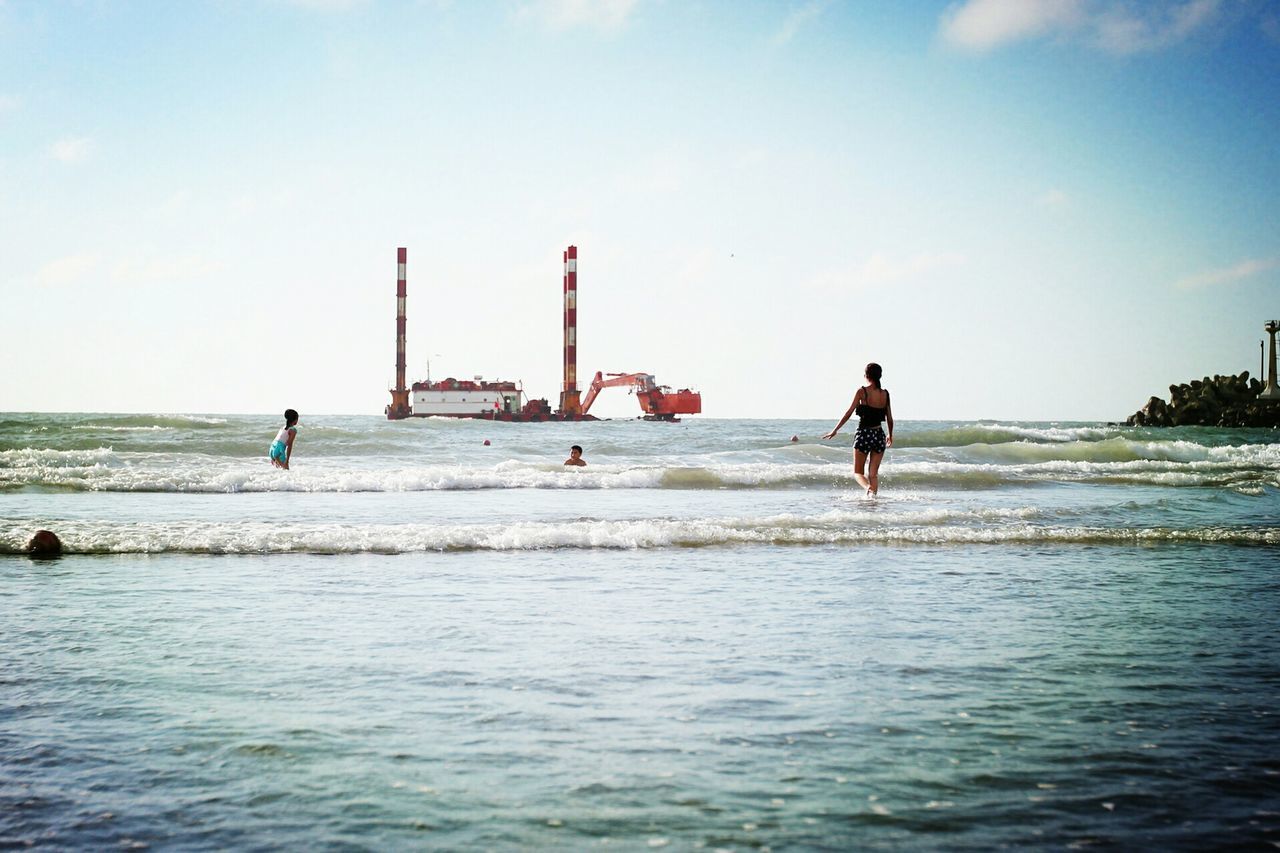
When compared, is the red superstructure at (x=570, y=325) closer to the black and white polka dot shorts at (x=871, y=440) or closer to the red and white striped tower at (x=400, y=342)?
the red and white striped tower at (x=400, y=342)

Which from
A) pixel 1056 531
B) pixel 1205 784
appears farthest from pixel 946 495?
pixel 1205 784

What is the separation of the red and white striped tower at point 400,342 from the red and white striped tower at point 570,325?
47.4 feet

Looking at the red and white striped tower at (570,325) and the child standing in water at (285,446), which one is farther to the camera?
the red and white striped tower at (570,325)

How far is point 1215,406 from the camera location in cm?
5400

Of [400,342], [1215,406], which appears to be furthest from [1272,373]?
[400,342]

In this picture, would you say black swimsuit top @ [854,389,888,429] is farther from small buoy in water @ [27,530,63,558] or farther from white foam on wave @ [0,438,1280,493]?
small buoy in water @ [27,530,63,558]

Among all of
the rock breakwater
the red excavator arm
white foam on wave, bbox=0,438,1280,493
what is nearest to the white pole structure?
the rock breakwater

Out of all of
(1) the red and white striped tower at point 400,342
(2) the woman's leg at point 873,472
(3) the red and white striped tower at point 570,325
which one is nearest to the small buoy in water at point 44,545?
(2) the woman's leg at point 873,472

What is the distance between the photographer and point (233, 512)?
35.5ft

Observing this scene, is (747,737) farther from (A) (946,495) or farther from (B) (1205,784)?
(A) (946,495)

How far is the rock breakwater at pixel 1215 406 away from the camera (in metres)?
50.0

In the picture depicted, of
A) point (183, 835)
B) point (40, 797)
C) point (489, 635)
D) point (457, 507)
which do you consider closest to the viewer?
point (183, 835)

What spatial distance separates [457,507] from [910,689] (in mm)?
9017

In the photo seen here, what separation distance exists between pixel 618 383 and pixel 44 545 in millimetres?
78347
